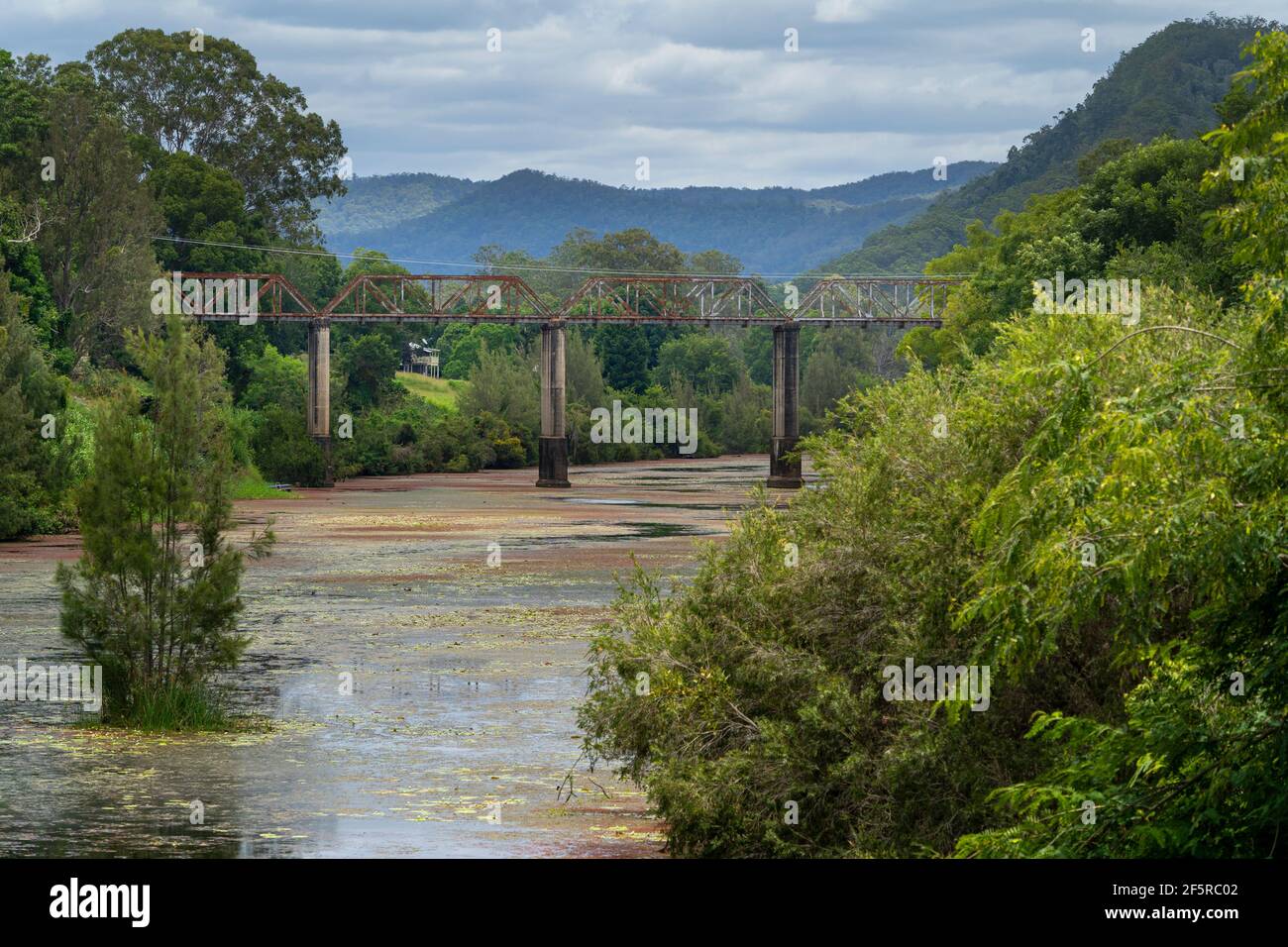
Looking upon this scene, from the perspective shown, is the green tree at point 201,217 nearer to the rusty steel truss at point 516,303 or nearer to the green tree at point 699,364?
the rusty steel truss at point 516,303

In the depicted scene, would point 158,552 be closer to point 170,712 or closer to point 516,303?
point 170,712

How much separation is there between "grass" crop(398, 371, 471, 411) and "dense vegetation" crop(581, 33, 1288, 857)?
123 metres

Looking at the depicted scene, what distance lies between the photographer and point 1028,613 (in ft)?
41.5

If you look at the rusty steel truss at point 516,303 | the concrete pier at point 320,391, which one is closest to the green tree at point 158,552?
the rusty steel truss at point 516,303

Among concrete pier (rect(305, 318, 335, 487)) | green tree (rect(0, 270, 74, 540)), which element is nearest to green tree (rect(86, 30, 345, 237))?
concrete pier (rect(305, 318, 335, 487))

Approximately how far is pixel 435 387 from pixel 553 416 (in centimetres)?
5277

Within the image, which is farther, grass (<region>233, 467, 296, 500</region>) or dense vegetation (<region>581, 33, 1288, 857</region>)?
grass (<region>233, 467, 296, 500</region>)

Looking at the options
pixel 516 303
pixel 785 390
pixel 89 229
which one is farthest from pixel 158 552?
pixel 785 390

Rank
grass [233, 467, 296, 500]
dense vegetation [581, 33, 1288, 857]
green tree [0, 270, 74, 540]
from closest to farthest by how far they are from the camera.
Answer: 1. dense vegetation [581, 33, 1288, 857]
2. green tree [0, 270, 74, 540]
3. grass [233, 467, 296, 500]

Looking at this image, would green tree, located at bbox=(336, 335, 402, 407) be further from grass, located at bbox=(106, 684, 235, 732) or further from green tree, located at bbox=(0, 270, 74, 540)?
grass, located at bbox=(106, 684, 235, 732)

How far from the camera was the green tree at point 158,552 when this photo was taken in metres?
24.8

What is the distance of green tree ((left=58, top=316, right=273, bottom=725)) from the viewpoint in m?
24.8

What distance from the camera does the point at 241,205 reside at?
370 ft
